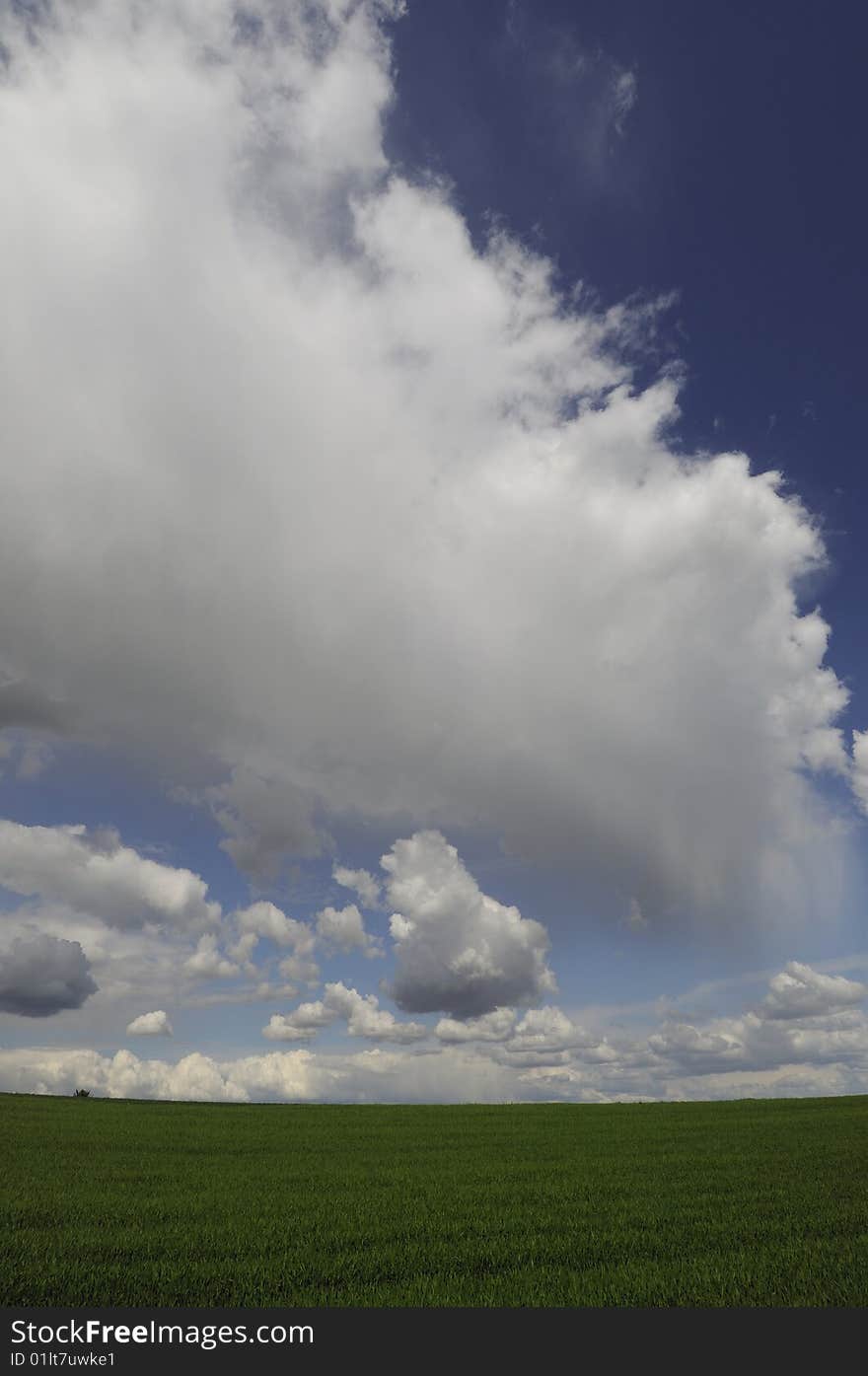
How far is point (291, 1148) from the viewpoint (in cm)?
3725

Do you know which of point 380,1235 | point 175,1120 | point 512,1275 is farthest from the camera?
point 175,1120

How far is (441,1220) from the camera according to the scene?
1777 cm

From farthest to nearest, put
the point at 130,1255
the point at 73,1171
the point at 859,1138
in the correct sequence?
1. the point at 859,1138
2. the point at 73,1171
3. the point at 130,1255

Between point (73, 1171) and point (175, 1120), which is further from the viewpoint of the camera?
point (175, 1120)

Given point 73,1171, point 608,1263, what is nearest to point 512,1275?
point 608,1263

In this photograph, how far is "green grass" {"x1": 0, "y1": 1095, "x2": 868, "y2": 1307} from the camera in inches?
491

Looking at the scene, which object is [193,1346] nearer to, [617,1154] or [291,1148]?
[617,1154]

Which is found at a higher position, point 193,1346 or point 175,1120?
point 193,1346

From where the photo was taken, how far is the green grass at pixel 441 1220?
1247cm

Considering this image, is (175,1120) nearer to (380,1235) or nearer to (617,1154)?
(617,1154)

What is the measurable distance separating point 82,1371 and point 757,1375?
861cm

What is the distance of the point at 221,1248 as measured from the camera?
1491 cm

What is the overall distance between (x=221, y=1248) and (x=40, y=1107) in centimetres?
5808

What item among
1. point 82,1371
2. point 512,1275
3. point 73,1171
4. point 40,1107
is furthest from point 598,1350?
point 40,1107
